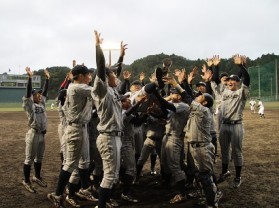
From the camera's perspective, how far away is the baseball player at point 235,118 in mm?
7105

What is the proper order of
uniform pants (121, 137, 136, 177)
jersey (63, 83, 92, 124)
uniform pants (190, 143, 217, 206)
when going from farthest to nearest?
1. uniform pants (121, 137, 136, 177)
2. jersey (63, 83, 92, 124)
3. uniform pants (190, 143, 217, 206)

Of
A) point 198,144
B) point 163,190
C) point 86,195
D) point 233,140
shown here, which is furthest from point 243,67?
point 86,195

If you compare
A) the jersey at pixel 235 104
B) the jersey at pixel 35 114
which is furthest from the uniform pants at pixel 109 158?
the jersey at pixel 235 104

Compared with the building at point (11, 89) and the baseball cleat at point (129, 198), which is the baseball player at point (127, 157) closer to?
the baseball cleat at point (129, 198)

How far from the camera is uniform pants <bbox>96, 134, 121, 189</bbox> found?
16.2 feet

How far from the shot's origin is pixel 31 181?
762 cm

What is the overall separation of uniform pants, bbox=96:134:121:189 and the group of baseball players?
15 millimetres

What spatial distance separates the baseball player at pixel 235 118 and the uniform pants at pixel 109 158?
10.6 ft

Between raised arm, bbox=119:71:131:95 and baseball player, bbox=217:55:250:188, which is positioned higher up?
raised arm, bbox=119:71:131:95

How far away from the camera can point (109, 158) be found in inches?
195

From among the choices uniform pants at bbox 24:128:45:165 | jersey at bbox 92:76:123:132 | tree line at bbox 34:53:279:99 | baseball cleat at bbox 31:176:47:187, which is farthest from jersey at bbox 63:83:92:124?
tree line at bbox 34:53:279:99

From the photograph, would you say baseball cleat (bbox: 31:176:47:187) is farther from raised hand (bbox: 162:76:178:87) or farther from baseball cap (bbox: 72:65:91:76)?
raised hand (bbox: 162:76:178:87)

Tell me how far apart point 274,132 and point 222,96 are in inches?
375

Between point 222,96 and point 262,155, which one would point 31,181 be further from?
point 262,155
